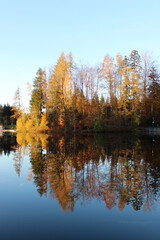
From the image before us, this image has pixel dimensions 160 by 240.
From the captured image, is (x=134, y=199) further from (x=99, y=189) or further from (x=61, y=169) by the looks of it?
(x=61, y=169)

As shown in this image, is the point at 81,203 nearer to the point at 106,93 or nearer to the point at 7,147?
the point at 7,147

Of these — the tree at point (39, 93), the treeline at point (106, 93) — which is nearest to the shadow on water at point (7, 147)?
the treeline at point (106, 93)

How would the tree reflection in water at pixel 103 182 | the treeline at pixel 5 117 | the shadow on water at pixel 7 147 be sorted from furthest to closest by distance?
1. the treeline at pixel 5 117
2. the shadow on water at pixel 7 147
3. the tree reflection in water at pixel 103 182

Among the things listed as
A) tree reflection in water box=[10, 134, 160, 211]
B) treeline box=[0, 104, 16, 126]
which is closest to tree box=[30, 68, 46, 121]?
tree reflection in water box=[10, 134, 160, 211]

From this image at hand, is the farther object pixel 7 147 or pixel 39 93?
pixel 39 93

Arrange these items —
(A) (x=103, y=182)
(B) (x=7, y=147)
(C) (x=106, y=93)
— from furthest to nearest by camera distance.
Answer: (C) (x=106, y=93), (B) (x=7, y=147), (A) (x=103, y=182)

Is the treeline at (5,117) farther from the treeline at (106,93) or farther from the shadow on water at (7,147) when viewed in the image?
the shadow on water at (7,147)

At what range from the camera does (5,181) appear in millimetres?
9234

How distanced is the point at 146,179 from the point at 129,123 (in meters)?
35.9

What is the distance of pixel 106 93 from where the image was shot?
4578 cm

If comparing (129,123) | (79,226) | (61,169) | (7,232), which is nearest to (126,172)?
(61,169)

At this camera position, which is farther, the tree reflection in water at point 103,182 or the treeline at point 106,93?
the treeline at point 106,93

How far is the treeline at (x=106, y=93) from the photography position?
42000 millimetres

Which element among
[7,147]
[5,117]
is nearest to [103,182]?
[7,147]
